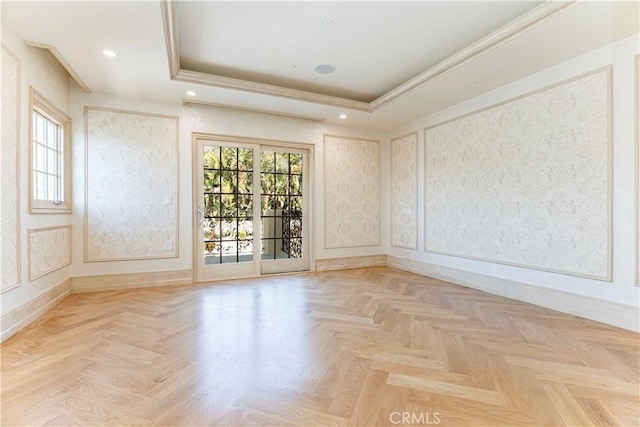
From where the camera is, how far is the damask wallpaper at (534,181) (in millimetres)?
2982

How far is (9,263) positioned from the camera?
8.44ft

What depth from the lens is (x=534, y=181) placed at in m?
3.49

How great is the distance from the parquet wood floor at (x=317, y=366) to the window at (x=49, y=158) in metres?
1.20

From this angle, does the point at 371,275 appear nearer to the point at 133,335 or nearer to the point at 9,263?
the point at 133,335

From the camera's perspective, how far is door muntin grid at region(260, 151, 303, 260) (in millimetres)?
5086

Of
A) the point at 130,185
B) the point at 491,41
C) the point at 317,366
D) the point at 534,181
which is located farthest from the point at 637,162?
the point at 130,185

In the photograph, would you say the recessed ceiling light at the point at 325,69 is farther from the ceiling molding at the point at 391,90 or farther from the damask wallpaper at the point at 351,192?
the damask wallpaper at the point at 351,192

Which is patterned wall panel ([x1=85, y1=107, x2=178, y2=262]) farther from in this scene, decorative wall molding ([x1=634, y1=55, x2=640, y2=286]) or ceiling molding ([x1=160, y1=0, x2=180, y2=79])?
decorative wall molding ([x1=634, y1=55, x2=640, y2=286])

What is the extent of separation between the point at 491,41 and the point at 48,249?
16.8 ft

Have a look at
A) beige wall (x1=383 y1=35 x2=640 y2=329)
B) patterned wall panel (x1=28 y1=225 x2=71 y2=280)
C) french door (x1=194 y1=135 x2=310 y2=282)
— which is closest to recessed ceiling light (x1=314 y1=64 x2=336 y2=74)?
french door (x1=194 y1=135 x2=310 y2=282)

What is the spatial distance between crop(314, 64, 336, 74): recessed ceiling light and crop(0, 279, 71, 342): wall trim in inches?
158

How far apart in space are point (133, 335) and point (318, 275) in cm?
293

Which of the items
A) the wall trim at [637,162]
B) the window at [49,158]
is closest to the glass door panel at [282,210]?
the window at [49,158]

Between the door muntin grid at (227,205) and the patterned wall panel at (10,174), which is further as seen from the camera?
the door muntin grid at (227,205)
